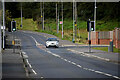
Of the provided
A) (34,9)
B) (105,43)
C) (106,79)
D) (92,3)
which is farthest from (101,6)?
(106,79)

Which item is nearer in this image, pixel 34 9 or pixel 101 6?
pixel 101 6

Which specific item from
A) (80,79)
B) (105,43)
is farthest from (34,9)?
(80,79)

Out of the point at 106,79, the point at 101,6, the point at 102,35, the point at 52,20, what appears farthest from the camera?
the point at 52,20

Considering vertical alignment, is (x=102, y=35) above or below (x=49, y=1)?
below

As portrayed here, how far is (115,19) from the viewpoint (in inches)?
4803

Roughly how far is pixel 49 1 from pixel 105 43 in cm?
8273

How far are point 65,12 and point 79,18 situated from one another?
442 inches

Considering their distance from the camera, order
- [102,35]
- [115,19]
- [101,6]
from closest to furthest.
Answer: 1. [102,35]
2. [115,19]
3. [101,6]

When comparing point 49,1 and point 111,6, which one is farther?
point 49,1

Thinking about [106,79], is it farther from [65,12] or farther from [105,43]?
[65,12]

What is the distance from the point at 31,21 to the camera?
141 meters

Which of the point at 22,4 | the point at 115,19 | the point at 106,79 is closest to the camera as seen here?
the point at 106,79

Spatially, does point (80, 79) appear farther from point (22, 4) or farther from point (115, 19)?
point (22, 4)

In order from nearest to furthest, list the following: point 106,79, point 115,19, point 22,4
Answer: point 106,79 < point 115,19 < point 22,4
